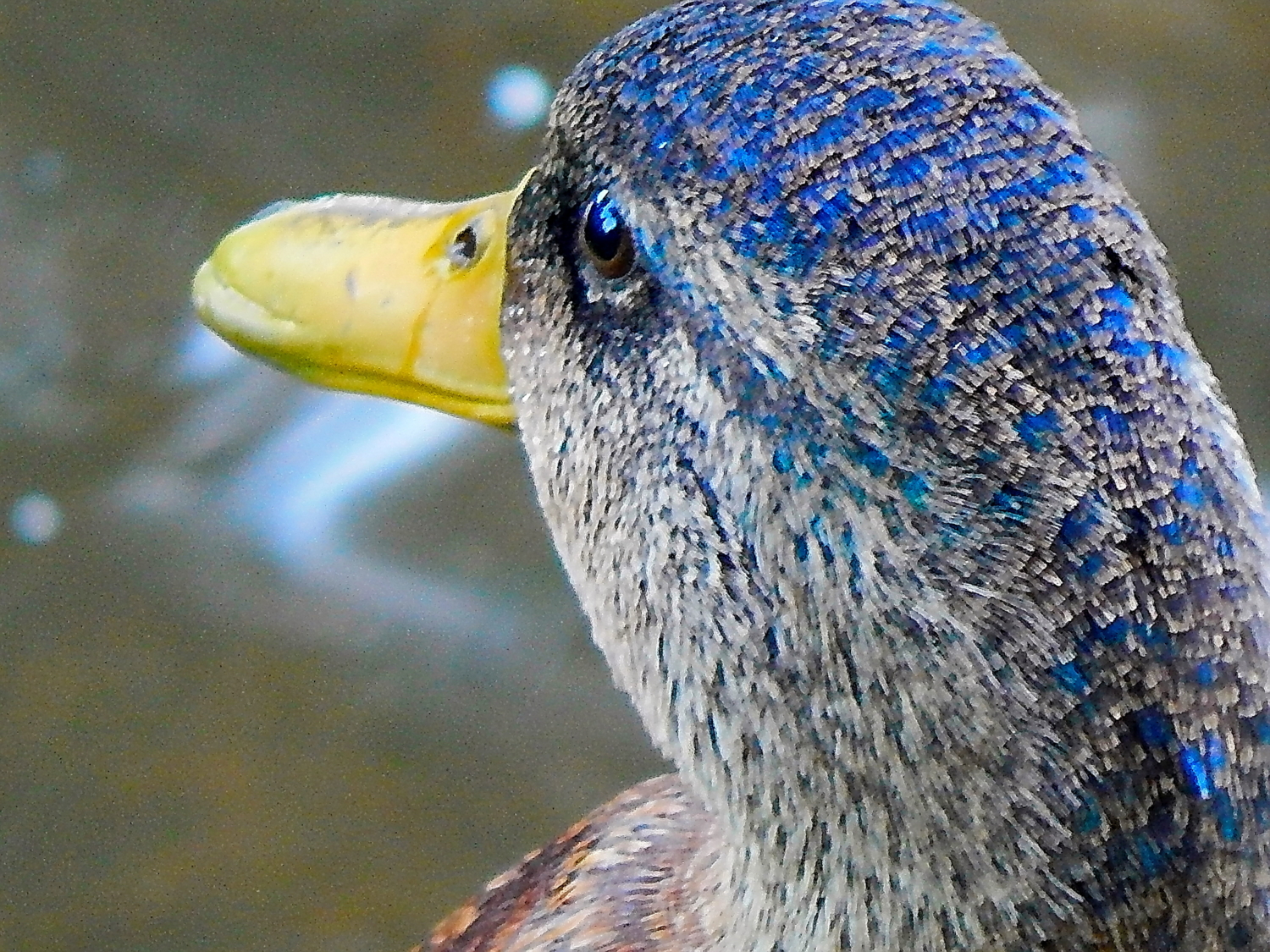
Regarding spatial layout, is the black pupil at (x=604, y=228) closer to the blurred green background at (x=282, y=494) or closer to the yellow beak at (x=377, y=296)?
the yellow beak at (x=377, y=296)

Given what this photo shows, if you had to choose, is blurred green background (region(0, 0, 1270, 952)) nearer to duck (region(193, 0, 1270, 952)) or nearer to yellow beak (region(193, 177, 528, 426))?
yellow beak (region(193, 177, 528, 426))

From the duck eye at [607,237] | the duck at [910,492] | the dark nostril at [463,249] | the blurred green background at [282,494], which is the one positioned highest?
the blurred green background at [282,494]

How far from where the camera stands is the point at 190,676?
1904 millimetres

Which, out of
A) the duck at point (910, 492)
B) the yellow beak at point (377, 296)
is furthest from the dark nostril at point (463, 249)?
the duck at point (910, 492)

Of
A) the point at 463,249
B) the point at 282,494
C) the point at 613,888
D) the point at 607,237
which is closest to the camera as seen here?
the point at 607,237

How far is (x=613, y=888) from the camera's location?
119 centimetres

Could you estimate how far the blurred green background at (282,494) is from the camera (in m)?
1.84

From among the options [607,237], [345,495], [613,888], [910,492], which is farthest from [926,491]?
[345,495]

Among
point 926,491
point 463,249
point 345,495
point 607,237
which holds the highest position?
point 345,495

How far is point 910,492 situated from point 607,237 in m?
0.23

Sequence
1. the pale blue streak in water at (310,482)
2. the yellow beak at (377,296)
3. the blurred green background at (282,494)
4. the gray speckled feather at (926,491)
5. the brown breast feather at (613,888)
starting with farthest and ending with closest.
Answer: the pale blue streak in water at (310,482)
the blurred green background at (282,494)
the brown breast feather at (613,888)
the yellow beak at (377,296)
the gray speckled feather at (926,491)

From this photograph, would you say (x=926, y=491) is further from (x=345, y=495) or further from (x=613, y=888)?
(x=345, y=495)

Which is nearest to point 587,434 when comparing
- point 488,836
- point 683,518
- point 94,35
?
point 683,518

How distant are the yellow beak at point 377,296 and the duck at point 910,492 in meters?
0.16
